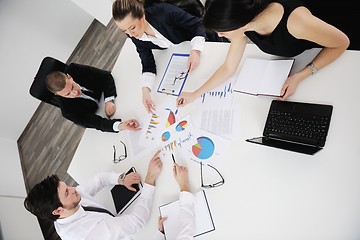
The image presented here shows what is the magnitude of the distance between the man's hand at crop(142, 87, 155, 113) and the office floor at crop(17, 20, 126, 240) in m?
1.57

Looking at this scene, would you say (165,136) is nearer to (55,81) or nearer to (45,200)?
(45,200)

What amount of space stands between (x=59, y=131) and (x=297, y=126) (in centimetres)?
268

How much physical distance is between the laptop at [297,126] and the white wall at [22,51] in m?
2.27

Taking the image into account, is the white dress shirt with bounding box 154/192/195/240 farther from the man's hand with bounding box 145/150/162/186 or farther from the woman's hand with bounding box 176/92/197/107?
the woman's hand with bounding box 176/92/197/107

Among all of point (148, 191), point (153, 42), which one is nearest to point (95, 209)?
point (148, 191)

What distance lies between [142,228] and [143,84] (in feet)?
2.42

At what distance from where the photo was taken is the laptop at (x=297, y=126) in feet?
3.67

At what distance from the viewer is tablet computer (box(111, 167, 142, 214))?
1.55m

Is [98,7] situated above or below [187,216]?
above

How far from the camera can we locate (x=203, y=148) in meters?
1.39

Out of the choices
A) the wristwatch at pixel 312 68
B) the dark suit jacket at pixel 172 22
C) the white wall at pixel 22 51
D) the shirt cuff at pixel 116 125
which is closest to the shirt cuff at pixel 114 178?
the shirt cuff at pixel 116 125

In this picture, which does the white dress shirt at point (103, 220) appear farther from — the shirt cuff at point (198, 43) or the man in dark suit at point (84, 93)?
the shirt cuff at point (198, 43)

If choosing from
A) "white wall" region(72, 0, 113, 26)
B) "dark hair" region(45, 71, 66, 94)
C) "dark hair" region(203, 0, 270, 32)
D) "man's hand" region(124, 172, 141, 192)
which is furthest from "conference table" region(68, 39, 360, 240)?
"white wall" region(72, 0, 113, 26)

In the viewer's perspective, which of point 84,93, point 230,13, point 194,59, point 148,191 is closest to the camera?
point 230,13
